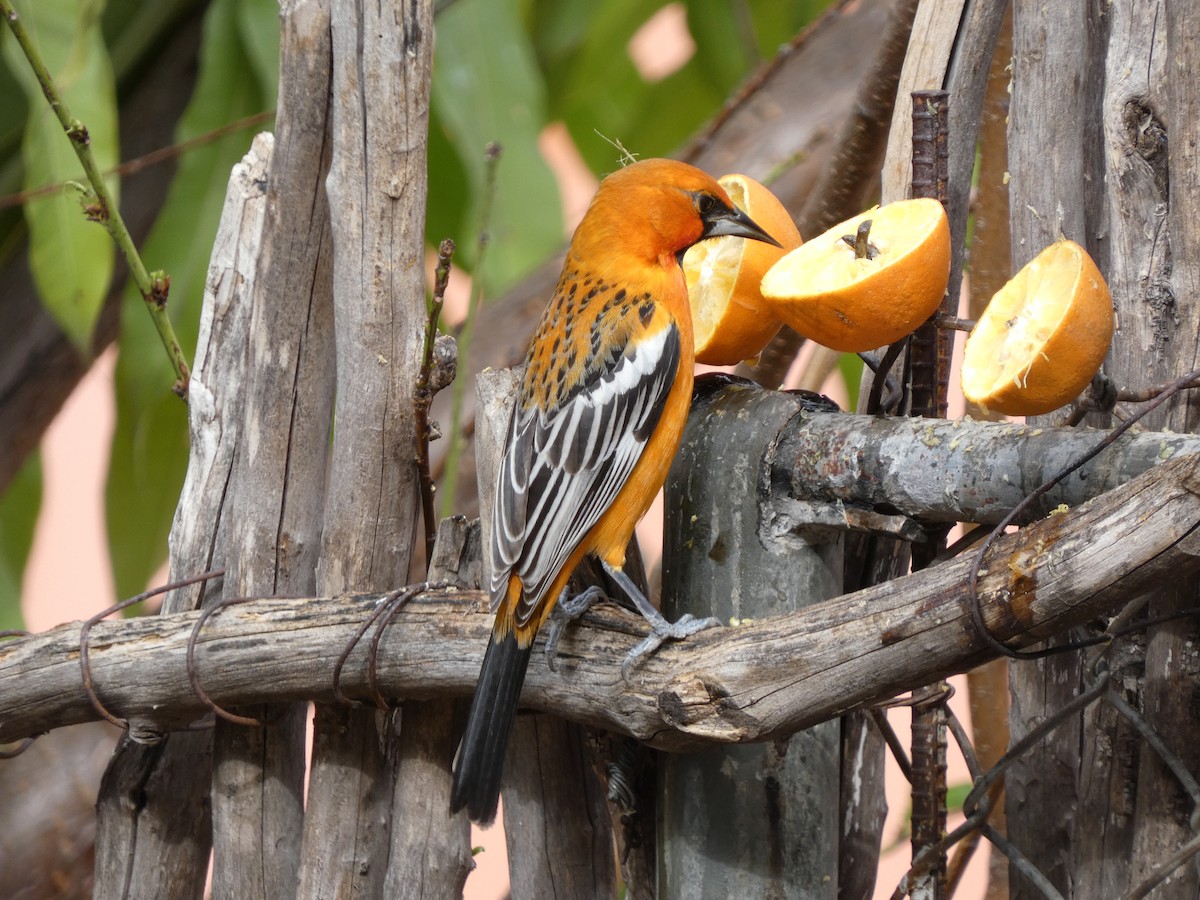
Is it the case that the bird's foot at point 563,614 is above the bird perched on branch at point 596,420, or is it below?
below

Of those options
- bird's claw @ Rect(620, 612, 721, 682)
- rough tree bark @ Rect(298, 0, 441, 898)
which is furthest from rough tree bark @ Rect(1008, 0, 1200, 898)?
rough tree bark @ Rect(298, 0, 441, 898)

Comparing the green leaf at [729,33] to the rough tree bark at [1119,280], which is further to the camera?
the green leaf at [729,33]

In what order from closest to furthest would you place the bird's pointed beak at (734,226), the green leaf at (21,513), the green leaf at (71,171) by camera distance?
the bird's pointed beak at (734,226) → the green leaf at (71,171) → the green leaf at (21,513)

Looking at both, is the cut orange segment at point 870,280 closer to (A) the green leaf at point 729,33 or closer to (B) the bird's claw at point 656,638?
(B) the bird's claw at point 656,638

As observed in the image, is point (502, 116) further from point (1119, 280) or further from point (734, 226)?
point (1119, 280)

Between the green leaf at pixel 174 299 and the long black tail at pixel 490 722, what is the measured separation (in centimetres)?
168

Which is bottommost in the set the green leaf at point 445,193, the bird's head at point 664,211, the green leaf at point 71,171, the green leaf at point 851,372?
the bird's head at point 664,211

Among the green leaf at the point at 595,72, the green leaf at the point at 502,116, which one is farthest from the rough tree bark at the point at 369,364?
the green leaf at the point at 595,72

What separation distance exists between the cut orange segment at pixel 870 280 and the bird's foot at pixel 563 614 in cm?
38

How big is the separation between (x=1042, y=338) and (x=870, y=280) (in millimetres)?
172

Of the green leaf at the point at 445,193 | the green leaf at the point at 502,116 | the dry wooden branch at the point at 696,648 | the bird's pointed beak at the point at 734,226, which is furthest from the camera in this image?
the green leaf at the point at 445,193

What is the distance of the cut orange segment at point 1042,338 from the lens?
42.6 inches

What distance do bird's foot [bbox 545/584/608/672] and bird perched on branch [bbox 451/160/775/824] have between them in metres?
0.02

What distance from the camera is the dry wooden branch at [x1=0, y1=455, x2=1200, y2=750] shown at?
938 millimetres
